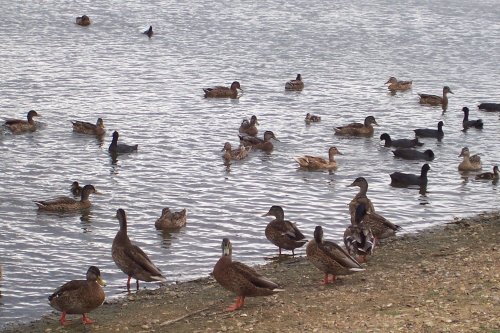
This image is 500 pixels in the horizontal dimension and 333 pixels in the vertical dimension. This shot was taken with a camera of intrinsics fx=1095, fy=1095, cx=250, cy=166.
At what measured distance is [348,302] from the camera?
1372 centimetres

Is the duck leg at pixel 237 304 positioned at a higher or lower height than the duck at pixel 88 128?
lower

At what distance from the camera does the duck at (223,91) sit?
32681 mm

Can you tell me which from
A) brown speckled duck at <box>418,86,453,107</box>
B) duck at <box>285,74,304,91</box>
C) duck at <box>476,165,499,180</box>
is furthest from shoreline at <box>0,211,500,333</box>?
duck at <box>285,74,304,91</box>

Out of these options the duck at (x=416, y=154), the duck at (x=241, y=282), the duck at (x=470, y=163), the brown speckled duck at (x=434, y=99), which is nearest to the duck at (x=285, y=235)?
the duck at (x=241, y=282)

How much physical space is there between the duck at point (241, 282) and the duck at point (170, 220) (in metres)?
5.01

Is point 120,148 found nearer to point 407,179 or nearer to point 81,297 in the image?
point 407,179

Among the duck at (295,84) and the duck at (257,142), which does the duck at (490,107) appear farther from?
the duck at (257,142)

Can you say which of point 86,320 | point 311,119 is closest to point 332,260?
point 86,320

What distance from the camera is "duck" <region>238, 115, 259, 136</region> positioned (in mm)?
27742

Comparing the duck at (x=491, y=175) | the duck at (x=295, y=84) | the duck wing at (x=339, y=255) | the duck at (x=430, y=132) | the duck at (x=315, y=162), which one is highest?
the duck at (x=295, y=84)

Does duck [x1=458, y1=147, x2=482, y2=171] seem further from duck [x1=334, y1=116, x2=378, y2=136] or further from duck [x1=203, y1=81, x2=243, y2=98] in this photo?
duck [x1=203, y1=81, x2=243, y2=98]

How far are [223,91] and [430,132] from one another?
23.1 feet

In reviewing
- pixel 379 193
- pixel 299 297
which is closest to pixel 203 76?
pixel 379 193

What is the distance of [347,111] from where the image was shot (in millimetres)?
31562
